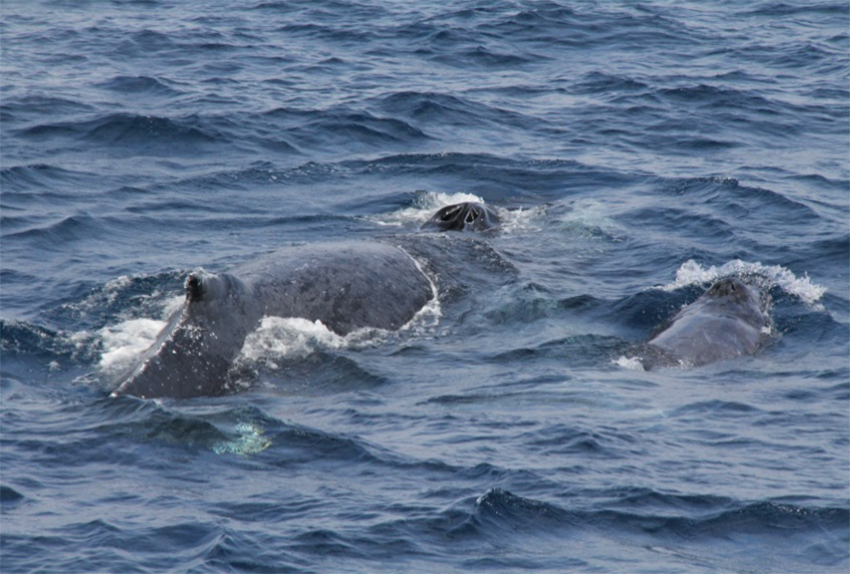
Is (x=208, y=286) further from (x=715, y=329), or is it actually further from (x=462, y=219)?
(x=462, y=219)

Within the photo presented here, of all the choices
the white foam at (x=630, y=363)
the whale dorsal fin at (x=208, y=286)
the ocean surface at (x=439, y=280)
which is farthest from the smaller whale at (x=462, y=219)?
the whale dorsal fin at (x=208, y=286)

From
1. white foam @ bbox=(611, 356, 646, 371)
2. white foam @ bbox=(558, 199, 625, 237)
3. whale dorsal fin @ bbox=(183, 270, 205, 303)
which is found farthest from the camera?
white foam @ bbox=(558, 199, 625, 237)

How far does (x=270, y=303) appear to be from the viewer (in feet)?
49.2

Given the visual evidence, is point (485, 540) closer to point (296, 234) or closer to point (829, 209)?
point (296, 234)

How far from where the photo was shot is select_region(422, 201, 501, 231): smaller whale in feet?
67.5

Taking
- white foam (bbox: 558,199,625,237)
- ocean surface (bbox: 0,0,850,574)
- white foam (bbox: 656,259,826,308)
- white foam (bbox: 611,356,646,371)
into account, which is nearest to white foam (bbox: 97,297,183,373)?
ocean surface (bbox: 0,0,850,574)

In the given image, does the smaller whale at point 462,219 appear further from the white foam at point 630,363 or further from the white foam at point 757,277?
the white foam at point 630,363

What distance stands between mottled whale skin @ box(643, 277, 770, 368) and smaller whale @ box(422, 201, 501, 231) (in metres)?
4.29

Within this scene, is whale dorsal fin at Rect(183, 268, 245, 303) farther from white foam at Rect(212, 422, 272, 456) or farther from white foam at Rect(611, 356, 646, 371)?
white foam at Rect(611, 356, 646, 371)

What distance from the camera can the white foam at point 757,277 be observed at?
18.7 metres

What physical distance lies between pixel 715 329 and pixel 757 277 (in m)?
2.95

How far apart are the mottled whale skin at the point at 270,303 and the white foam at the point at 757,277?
419 centimetres

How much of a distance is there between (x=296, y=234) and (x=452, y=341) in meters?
5.76

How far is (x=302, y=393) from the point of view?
1416 cm
